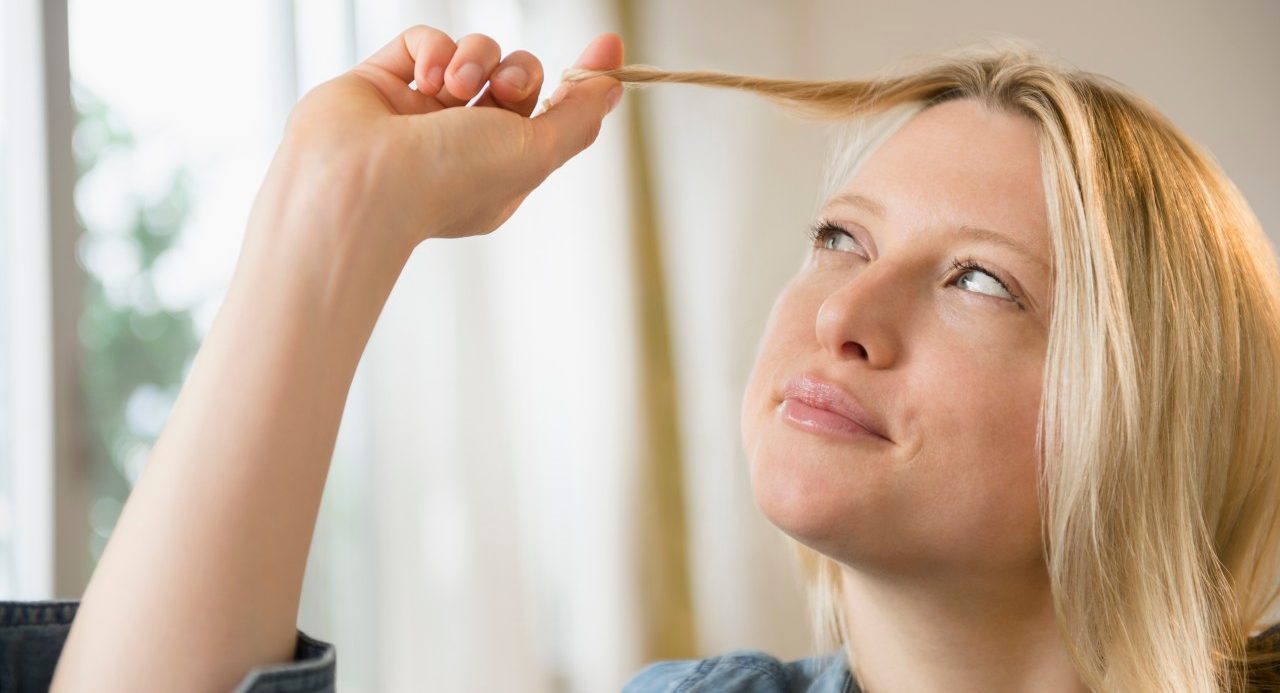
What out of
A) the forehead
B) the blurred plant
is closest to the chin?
the forehead

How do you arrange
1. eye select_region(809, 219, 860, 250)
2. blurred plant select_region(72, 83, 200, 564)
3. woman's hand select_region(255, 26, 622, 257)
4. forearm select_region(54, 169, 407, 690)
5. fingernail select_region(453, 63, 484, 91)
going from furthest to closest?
1. blurred plant select_region(72, 83, 200, 564)
2. eye select_region(809, 219, 860, 250)
3. fingernail select_region(453, 63, 484, 91)
4. woman's hand select_region(255, 26, 622, 257)
5. forearm select_region(54, 169, 407, 690)

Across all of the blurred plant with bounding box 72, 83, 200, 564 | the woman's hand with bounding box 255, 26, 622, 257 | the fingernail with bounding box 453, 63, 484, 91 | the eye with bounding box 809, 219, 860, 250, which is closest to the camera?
the woman's hand with bounding box 255, 26, 622, 257

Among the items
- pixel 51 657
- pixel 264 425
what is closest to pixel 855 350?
pixel 264 425

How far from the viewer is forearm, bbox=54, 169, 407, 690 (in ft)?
2.00

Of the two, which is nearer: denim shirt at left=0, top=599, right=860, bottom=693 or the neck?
denim shirt at left=0, top=599, right=860, bottom=693

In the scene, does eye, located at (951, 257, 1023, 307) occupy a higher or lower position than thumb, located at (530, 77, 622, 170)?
lower

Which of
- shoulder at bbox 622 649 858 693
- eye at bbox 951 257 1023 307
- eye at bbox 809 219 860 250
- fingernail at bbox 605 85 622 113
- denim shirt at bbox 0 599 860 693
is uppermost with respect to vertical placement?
fingernail at bbox 605 85 622 113

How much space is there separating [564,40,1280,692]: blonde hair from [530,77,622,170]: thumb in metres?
0.03

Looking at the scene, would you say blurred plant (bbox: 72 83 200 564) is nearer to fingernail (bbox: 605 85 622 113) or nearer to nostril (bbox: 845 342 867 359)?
fingernail (bbox: 605 85 622 113)

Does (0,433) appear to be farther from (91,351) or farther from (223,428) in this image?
(223,428)

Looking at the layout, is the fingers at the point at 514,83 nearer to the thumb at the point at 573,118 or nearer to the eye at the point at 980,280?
the thumb at the point at 573,118

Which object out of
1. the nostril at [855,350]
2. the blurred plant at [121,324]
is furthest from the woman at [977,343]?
the blurred plant at [121,324]

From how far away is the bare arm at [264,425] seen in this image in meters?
0.61

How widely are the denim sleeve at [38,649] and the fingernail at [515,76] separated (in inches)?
18.2
